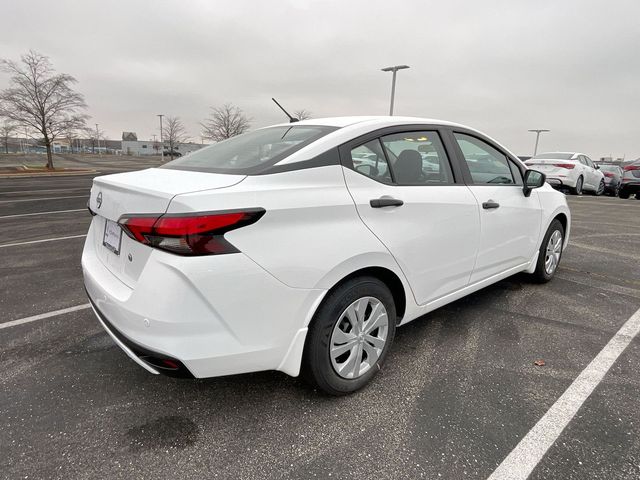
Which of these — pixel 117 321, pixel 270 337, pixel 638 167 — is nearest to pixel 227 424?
pixel 270 337

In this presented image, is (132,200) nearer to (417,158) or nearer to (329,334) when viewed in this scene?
(329,334)

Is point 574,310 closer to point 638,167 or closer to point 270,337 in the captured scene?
point 270,337

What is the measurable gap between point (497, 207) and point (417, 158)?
0.92 meters

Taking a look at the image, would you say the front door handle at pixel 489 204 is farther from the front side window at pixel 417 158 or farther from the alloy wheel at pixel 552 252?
the alloy wheel at pixel 552 252

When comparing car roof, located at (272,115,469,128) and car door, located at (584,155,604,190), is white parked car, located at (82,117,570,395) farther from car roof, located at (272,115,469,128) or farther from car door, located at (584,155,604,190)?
car door, located at (584,155,604,190)

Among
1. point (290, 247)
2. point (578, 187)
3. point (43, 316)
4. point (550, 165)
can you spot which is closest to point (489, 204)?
point (290, 247)

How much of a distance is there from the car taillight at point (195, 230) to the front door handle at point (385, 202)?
736 millimetres

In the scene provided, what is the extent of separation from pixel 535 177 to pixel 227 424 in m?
3.22

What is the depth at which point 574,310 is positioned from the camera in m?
3.51

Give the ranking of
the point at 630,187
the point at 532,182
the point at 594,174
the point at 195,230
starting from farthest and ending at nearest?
the point at 594,174
the point at 630,187
the point at 532,182
the point at 195,230

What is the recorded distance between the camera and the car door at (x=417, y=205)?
2213 millimetres

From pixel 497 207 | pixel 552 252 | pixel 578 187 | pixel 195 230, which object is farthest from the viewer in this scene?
pixel 578 187

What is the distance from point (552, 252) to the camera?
13.6ft

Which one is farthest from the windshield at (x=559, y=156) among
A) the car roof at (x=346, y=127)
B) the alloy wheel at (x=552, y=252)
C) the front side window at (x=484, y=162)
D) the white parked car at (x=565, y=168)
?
the car roof at (x=346, y=127)
